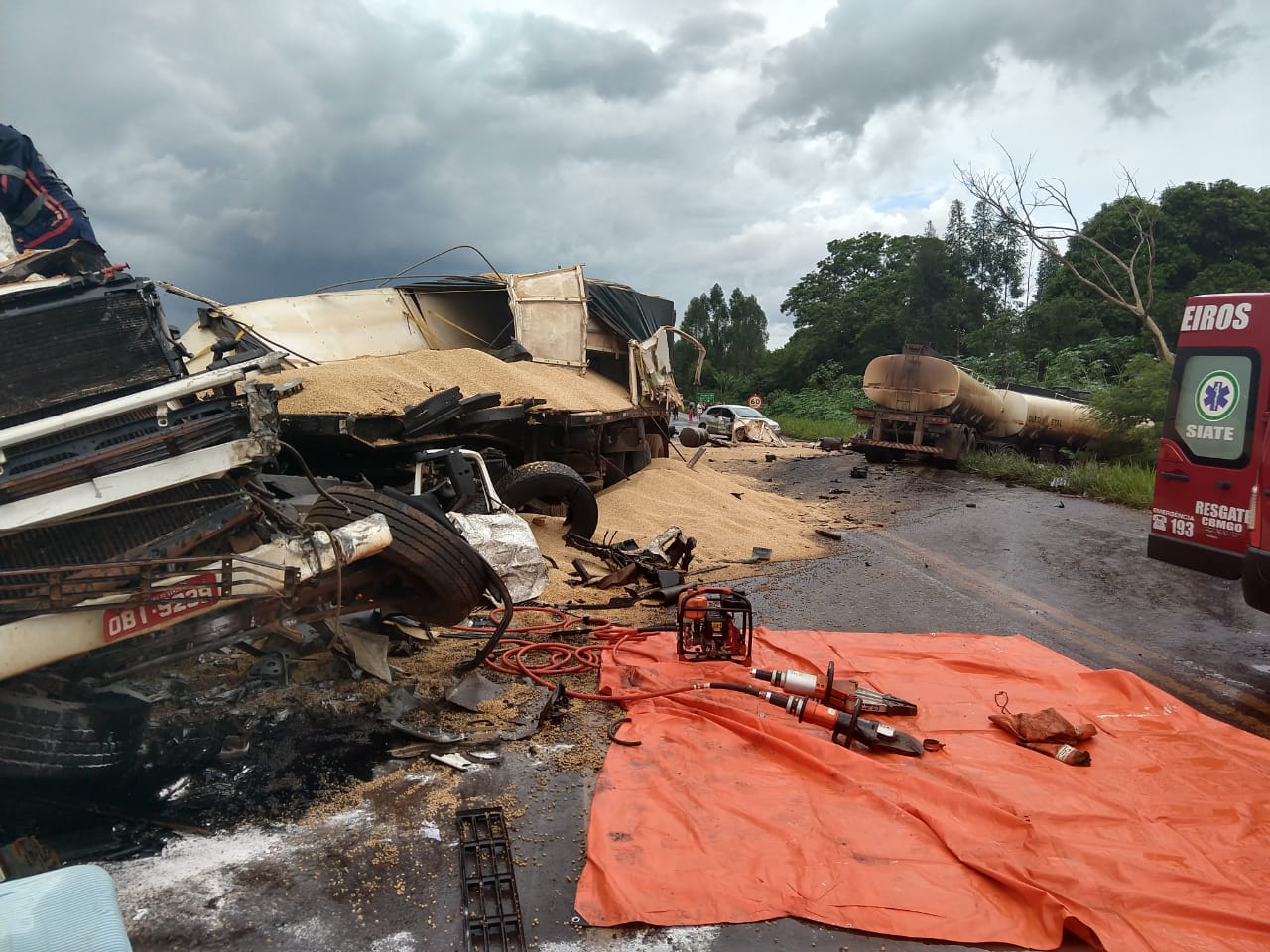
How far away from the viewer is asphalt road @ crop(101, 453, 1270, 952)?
2521 millimetres

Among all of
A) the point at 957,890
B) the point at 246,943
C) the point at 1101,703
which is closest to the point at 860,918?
the point at 957,890

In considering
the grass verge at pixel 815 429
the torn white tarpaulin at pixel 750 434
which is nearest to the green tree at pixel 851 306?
the grass verge at pixel 815 429

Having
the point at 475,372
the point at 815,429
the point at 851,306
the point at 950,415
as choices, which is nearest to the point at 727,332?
the point at 851,306

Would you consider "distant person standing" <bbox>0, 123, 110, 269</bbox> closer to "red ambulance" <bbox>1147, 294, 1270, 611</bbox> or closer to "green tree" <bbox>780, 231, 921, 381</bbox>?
"red ambulance" <bbox>1147, 294, 1270, 611</bbox>

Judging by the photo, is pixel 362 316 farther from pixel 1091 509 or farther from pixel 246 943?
pixel 1091 509

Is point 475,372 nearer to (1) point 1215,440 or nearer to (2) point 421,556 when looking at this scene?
(2) point 421,556

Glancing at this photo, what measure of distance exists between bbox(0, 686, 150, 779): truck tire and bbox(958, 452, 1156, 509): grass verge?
11663 millimetres

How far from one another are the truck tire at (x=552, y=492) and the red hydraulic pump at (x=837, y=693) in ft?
11.8

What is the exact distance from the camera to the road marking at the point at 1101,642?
15.0 ft

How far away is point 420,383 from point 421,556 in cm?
408

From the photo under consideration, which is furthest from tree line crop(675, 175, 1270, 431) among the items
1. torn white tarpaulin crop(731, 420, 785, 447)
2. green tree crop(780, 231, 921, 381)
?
torn white tarpaulin crop(731, 420, 785, 447)

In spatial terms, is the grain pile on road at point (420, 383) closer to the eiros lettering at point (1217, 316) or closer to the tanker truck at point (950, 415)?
the eiros lettering at point (1217, 316)

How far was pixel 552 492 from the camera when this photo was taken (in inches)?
294

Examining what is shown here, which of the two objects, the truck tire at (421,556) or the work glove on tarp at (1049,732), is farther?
the work glove on tarp at (1049,732)
